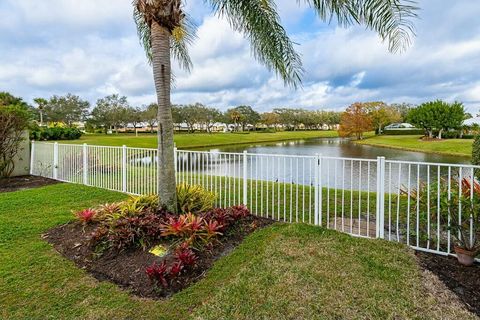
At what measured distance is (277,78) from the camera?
5863 millimetres

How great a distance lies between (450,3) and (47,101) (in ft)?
166

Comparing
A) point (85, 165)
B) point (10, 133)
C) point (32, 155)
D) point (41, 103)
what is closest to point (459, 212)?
point (85, 165)

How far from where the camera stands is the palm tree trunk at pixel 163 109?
4.60 metres

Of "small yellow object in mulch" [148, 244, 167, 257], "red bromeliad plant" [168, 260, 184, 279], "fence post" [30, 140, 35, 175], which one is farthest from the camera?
"fence post" [30, 140, 35, 175]

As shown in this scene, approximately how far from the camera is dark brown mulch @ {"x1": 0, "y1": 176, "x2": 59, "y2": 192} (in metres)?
8.36

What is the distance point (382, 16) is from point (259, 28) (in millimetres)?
2174

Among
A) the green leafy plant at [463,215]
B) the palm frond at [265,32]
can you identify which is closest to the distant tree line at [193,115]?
the palm frond at [265,32]

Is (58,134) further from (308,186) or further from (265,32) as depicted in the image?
(265,32)

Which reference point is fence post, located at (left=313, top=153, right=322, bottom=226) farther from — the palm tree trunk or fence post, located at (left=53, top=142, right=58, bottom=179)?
fence post, located at (left=53, top=142, right=58, bottom=179)

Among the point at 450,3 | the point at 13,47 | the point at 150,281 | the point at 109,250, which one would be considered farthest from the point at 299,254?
the point at 13,47

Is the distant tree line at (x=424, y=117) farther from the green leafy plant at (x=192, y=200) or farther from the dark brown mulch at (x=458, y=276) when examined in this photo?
the green leafy plant at (x=192, y=200)

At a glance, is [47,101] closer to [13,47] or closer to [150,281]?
[13,47]

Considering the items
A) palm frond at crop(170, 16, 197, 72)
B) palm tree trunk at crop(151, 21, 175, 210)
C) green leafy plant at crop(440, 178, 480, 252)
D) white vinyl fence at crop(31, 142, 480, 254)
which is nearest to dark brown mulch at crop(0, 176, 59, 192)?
white vinyl fence at crop(31, 142, 480, 254)

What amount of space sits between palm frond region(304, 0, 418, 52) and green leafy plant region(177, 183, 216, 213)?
363 cm
